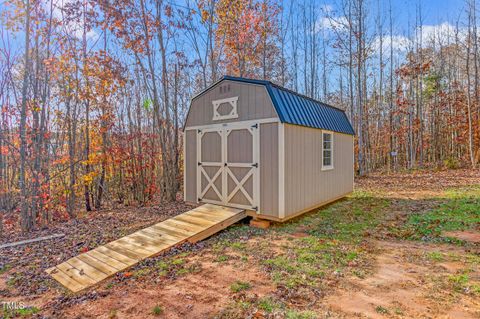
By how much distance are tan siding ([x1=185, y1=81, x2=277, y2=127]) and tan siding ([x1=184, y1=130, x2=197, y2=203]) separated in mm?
408

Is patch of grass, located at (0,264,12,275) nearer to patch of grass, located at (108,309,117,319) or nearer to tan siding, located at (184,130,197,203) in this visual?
patch of grass, located at (108,309,117,319)

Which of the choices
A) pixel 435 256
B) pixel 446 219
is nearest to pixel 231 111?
pixel 435 256

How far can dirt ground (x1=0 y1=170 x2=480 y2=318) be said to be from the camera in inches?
102

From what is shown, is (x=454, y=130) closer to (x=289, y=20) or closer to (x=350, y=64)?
(x=350, y=64)

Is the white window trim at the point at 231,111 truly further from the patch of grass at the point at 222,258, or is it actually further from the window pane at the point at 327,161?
the patch of grass at the point at 222,258

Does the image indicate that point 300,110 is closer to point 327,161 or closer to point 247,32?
point 327,161

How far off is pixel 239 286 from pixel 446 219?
517 centimetres

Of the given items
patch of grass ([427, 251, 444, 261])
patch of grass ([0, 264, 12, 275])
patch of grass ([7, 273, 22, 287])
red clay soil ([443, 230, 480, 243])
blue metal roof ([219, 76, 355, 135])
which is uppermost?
blue metal roof ([219, 76, 355, 135])

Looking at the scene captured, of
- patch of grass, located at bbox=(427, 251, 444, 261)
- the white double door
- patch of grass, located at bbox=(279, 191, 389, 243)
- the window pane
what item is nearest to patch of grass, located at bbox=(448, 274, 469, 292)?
patch of grass, located at bbox=(427, 251, 444, 261)

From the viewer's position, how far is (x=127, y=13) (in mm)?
8273

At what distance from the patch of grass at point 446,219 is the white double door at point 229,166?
326cm

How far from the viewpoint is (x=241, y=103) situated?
5816 mm

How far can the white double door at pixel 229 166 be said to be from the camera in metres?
5.59

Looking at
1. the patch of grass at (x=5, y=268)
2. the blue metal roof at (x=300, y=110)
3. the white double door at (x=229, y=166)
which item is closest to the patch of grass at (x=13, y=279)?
the patch of grass at (x=5, y=268)
